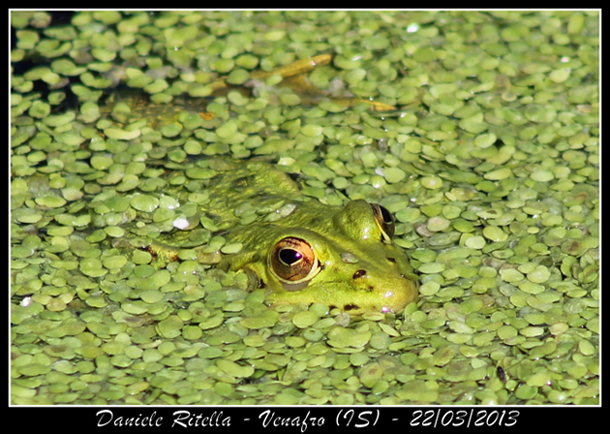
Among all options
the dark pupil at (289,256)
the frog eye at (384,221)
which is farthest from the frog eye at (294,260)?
the frog eye at (384,221)

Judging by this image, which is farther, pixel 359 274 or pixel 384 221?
pixel 384 221

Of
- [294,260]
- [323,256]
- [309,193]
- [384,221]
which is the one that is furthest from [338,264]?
[309,193]

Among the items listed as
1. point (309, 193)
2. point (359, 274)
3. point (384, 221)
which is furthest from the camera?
point (309, 193)

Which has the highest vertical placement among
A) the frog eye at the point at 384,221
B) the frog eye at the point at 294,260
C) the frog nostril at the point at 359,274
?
the frog eye at the point at 384,221

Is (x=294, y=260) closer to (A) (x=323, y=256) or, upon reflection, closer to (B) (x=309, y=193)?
(A) (x=323, y=256)

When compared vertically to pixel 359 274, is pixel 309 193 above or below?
above

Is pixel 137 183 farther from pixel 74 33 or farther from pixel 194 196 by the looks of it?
pixel 74 33

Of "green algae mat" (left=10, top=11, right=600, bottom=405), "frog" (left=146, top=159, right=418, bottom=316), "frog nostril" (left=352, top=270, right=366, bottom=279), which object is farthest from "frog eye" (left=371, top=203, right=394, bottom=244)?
"frog nostril" (left=352, top=270, right=366, bottom=279)

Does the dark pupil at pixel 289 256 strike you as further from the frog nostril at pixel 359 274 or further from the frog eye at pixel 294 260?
the frog nostril at pixel 359 274

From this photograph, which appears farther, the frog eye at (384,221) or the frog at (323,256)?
the frog eye at (384,221)
